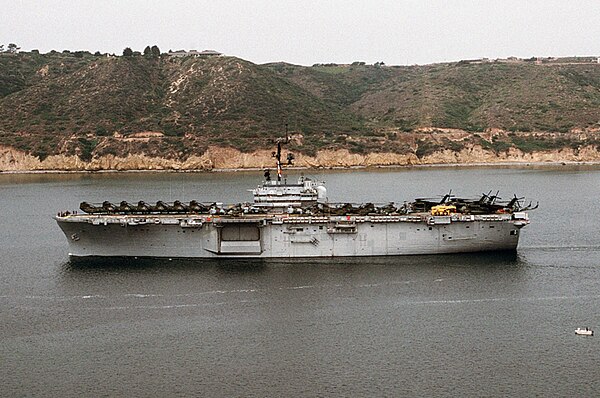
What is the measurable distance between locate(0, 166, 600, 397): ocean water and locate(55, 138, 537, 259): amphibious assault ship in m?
0.81

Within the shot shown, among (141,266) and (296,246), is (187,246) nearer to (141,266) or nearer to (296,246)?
(141,266)

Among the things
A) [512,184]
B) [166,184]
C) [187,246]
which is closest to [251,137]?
[166,184]

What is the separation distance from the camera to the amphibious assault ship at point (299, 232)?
3850cm

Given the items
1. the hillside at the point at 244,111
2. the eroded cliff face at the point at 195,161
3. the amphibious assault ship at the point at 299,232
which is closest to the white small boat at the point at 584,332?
the amphibious assault ship at the point at 299,232

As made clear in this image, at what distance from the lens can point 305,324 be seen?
2914 cm

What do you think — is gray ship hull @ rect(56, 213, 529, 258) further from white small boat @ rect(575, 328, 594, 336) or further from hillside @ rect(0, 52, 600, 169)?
hillside @ rect(0, 52, 600, 169)

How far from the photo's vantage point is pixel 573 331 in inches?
1094

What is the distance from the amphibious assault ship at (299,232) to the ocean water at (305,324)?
2.64ft

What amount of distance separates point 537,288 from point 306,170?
7771cm

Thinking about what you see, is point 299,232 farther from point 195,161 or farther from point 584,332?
point 195,161

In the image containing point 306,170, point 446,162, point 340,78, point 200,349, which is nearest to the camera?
point 200,349

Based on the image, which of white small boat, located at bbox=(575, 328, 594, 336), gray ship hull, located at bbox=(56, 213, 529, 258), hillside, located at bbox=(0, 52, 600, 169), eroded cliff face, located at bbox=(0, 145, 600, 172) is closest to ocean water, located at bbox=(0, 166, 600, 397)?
white small boat, located at bbox=(575, 328, 594, 336)

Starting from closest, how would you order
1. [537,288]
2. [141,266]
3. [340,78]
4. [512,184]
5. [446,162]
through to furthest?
[537,288] → [141,266] → [512,184] → [446,162] → [340,78]

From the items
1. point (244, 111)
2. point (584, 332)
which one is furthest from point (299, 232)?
point (244, 111)
